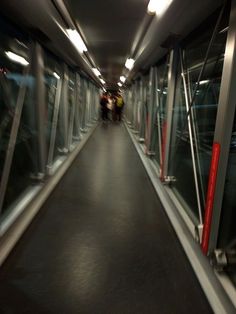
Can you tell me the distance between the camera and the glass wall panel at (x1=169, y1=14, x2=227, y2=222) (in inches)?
103

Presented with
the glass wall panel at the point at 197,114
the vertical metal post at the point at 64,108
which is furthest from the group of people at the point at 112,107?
the glass wall panel at the point at 197,114

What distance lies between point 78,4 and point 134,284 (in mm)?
3109

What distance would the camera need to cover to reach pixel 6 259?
2.29m

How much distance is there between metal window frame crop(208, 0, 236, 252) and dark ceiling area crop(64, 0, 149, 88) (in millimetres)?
1653

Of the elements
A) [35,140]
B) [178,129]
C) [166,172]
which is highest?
[178,129]

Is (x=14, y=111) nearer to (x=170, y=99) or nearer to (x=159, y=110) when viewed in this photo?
(x=170, y=99)

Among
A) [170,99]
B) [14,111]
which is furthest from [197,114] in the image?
[14,111]

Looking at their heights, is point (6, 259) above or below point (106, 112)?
below

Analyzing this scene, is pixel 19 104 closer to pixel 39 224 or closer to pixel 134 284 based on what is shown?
pixel 39 224

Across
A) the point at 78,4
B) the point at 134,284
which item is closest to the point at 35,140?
the point at 78,4

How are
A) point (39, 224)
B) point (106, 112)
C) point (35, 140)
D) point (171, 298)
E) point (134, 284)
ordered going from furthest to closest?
point (106, 112) < point (35, 140) < point (39, 224) < point (134, 284) < point (171, 298)

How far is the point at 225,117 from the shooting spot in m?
1.96

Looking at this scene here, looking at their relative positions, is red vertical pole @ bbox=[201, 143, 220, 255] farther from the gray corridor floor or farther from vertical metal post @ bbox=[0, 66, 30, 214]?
vertical metal post @ bbox=[0, 66, 30, 214]

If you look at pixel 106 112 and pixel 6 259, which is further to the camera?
pixel 106 112
